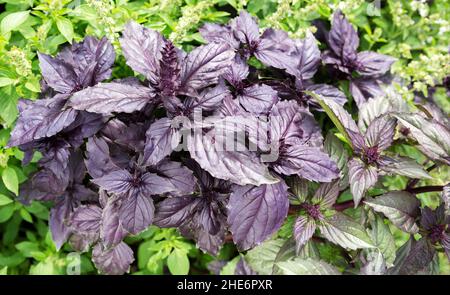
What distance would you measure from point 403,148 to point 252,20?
631 millimetres

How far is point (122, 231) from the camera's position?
1.04 metres

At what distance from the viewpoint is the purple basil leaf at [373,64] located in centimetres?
134

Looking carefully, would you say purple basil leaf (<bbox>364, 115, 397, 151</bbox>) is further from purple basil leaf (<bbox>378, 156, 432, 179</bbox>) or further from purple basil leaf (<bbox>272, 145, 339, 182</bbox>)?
purple basil leaf (<bbox>272, 145, 339, 182</bbox>)

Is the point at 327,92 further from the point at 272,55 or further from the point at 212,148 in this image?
the point at 212,148

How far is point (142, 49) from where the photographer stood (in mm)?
995

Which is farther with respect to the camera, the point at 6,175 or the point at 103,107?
the point at 6,175

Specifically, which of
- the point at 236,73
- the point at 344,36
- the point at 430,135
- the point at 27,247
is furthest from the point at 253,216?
the point at 27,247

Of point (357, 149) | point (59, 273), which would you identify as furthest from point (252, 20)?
point (59, 273)

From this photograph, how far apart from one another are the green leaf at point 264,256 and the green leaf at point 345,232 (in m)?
0.21

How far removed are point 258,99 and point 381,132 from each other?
32 centimetres

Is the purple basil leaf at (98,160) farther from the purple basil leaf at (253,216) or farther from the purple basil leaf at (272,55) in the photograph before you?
the purple basil leaf at (272,55)

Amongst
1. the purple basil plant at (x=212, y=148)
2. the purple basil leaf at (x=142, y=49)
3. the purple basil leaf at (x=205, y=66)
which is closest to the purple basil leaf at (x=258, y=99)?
the purple basil plant at (x=212, y=148)

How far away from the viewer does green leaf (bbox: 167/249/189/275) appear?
1341 millimetres
